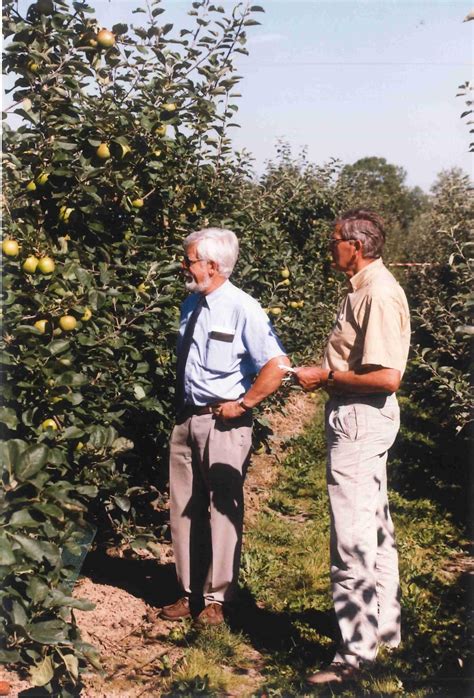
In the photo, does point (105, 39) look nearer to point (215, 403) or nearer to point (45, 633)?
point (215, 403)

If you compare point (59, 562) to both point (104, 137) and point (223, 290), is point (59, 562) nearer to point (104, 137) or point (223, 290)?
point (223, 290)

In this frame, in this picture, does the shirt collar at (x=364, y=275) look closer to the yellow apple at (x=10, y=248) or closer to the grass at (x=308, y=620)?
the yellow apple at (x=10, y=248)

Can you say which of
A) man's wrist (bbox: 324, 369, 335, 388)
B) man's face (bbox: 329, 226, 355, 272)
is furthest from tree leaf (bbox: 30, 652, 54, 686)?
man's face (bbox: 329, 226, 355, 272)

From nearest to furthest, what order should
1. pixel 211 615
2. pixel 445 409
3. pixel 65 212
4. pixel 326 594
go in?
1. pixel 65 212
2. pixel 211 615
3. pixel 326 594
4. pixel 445 409

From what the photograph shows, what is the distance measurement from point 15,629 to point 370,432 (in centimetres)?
140

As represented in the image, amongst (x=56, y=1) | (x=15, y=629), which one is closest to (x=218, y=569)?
(x=15, y=629)

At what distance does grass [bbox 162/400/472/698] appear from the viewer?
3105mm

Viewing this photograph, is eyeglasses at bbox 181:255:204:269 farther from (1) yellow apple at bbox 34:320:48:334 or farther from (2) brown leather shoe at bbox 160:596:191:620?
(2) brown leather shoe at bbox 160:596:191:620

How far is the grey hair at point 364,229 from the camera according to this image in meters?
3.03

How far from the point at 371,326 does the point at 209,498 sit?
123cm

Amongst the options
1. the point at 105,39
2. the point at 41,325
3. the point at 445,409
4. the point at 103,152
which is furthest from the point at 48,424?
the point at 445,409

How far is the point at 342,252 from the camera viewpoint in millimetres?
3055

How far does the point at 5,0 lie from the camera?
3.10 m

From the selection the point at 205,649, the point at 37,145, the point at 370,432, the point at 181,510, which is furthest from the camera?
the point at 181,510
